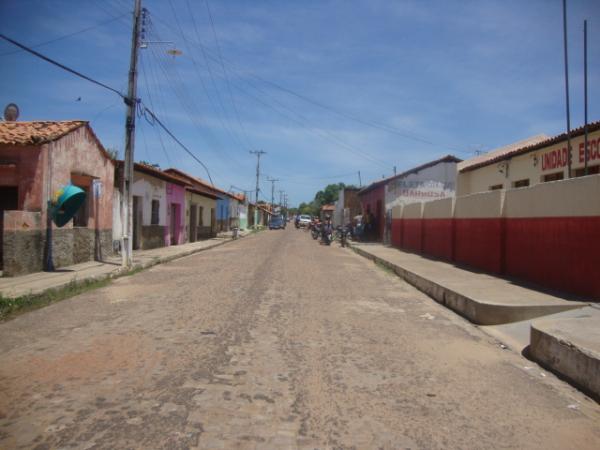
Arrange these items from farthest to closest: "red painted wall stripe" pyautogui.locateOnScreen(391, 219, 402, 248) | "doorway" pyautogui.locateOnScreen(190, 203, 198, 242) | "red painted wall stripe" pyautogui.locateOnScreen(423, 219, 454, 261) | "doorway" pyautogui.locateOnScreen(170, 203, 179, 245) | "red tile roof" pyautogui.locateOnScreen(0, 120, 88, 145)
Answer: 1. "doorway" pyautogui.locateOnScreen(190, 203, 198, 242)
2. "doorway" pyautogui.locateOnScreen(170, 203, 179, 245)
3. "red painted wall stripe" pyautogui.locateOnScreen(391, 219, 402, 248)
4. "red painted wall stripe" pyautogui.locateOnScreen(423, 219, 454, 261)
5. "red tile roof" pyautogui.locateOnScreen(0, 120, 88, 145)

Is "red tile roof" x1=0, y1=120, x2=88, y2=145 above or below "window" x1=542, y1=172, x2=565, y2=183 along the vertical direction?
above

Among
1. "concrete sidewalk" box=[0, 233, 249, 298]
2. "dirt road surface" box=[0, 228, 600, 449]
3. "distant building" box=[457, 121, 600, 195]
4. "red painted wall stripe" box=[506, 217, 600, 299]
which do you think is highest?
"distant building" box=[457, 121, 600, 195]

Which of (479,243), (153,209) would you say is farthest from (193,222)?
(479,243)

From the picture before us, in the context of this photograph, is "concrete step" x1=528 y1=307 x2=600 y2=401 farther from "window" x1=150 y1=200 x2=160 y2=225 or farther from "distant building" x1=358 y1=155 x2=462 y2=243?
"distant building" x1=358 y1=155 x2=462 y2=243

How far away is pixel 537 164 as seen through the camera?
1648 cm

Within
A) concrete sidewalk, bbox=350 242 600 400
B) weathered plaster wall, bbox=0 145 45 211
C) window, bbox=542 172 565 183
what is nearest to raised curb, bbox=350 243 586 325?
concrete sidewalk, bbox=350 242 600 400

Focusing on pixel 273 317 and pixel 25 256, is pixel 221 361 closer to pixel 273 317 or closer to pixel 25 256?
pixel 273 317

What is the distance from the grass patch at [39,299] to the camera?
846 centimetres

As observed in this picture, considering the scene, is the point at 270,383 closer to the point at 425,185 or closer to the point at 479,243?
the point at 479,243

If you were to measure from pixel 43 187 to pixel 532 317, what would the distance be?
11.6 metres

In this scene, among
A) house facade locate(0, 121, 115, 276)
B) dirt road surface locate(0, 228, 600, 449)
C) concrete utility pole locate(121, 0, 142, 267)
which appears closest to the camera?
dirt road surface locate(0, 228, 600, 449)

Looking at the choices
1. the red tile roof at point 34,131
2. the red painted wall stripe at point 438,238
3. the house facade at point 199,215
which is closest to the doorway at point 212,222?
the house facade at point 199,215

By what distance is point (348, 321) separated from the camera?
7.87 m

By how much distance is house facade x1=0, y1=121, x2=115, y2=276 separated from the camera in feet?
39.8
